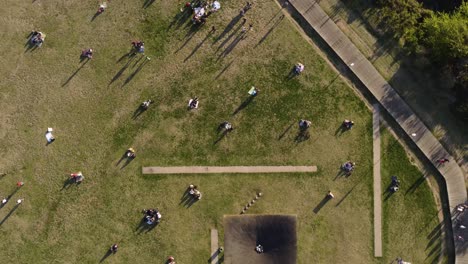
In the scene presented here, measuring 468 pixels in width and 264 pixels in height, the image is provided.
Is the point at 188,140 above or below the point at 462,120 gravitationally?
above

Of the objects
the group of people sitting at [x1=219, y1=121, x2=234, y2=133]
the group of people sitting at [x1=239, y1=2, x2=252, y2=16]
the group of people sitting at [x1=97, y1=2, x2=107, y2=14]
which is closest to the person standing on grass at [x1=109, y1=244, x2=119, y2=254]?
the group of people sitting at [x1=219, y1=121, x2=234, y2=133]

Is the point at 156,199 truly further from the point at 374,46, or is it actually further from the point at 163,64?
the point at 374,46

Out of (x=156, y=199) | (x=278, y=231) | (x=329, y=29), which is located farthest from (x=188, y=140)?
(x=329, y=29)

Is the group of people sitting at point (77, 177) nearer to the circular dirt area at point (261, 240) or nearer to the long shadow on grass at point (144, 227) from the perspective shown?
the long shadow on grass at point (144, 227)

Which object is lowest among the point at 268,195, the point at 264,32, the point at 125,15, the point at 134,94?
the point at 268,195

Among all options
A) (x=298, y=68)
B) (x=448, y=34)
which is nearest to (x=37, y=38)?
(x=298, y=68)

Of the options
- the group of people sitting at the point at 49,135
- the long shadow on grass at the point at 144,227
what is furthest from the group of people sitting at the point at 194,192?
the group of people sitting at the point at 49,135
